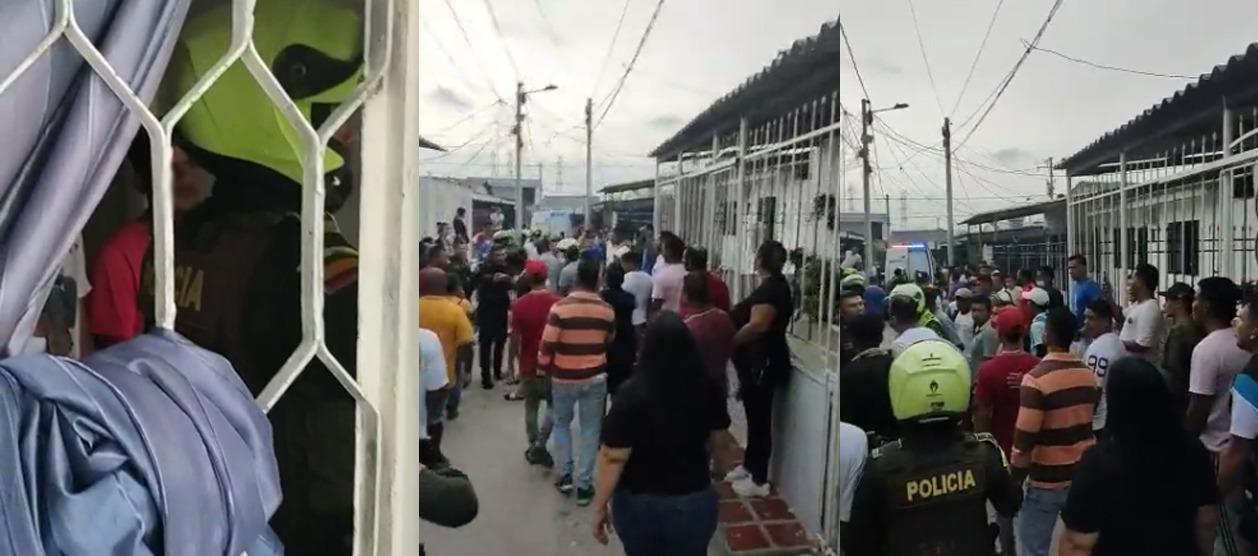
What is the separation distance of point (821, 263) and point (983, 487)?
0.55m

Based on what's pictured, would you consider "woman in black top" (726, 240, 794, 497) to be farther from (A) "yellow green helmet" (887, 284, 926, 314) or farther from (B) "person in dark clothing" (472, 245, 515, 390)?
(B) "person in dark clothing" (472, 245, 515, 390)

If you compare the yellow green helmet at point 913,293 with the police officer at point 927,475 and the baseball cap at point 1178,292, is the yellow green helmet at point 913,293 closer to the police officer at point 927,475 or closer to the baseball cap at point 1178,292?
the police officer at point 927,475

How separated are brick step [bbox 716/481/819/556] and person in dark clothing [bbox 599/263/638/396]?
0.71 feet

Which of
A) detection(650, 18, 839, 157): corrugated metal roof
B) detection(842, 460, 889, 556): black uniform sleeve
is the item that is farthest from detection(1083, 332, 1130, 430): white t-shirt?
detection(650, 18, 839, 157): corrugated metal roof

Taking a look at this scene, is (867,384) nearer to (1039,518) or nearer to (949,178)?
(949,178)

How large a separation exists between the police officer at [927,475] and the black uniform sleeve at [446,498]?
0.64 meters

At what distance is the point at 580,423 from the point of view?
1.27 m

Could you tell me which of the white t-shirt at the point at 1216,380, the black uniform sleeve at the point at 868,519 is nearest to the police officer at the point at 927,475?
the black uniform sleeve at the point at 868,519

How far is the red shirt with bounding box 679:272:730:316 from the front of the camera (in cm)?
128

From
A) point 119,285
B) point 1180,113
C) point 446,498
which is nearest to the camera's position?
point 119,285

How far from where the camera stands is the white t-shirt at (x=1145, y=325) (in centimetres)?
188

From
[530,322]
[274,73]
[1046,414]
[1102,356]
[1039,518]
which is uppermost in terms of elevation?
[274,73]

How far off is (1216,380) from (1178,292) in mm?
360

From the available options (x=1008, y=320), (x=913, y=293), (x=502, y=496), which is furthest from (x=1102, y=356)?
(x=502, y=496)
